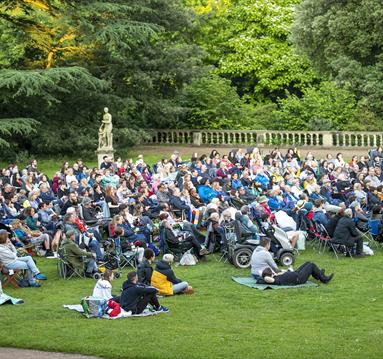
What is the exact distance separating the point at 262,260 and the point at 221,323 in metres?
3.45

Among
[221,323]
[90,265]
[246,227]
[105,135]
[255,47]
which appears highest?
[255,47]

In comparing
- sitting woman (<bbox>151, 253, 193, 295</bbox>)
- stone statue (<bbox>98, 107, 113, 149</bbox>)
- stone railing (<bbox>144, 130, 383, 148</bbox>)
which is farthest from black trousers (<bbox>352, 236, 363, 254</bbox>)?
stone railing (<bbox>144, 130, 383, 148</bbox>)

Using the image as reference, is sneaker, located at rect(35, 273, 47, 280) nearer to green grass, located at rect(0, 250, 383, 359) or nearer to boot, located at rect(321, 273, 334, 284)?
green grass, located at rect(0, 250, 383, 359)

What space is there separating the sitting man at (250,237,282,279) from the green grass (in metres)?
0.54

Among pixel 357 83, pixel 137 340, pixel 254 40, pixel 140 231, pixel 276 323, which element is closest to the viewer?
pixel 137 340

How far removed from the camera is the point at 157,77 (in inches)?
1786

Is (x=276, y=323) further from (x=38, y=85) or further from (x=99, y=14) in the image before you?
(x=99, y=14)

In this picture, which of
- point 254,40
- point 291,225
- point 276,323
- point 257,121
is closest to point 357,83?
point 257,121

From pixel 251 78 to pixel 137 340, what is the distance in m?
41.1

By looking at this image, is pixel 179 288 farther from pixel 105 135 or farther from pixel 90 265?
pixel 105 135

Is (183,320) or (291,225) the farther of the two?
(291,225)

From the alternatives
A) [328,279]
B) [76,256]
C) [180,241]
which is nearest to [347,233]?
[328,279]

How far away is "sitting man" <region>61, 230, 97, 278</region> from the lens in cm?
2081

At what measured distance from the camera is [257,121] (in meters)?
50.1
